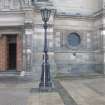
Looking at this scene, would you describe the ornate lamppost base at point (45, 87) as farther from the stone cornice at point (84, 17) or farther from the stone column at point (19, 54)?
the stone cornice at point (84, 17)

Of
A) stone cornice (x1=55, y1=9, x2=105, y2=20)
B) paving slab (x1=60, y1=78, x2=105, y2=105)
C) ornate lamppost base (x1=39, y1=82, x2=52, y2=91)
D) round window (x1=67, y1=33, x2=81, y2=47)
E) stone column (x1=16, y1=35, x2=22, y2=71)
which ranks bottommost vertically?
paving slab (x1=60, y1=78, x2=105, y2=105)

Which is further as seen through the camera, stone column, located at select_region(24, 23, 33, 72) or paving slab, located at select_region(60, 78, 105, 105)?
stone column, located at select_region(24, 23, 33, 72)

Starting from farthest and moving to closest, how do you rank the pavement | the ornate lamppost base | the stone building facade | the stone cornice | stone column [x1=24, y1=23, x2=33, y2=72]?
the stone cornice
the stone building facade
stone column [x1=24, y1=23, x2=33, y2=72]
the ornate lamppost base
the pavement

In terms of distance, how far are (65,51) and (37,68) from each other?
3532 millimetres

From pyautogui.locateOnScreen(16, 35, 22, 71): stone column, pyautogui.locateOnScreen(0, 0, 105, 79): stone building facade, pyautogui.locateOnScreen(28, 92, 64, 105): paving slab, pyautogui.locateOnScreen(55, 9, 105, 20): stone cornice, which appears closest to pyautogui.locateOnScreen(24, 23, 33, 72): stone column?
pyautogui.locateOnScreen(0, 0, 105, 79): stone building facade

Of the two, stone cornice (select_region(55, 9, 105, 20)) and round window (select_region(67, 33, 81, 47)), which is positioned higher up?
stone cornice (select_region(55, 9, 105, 20))

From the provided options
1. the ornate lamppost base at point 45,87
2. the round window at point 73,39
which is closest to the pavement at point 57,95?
the ornate lamppost base at point 45,87

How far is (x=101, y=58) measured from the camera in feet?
79.2

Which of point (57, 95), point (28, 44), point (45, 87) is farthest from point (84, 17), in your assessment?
point (57, 95)

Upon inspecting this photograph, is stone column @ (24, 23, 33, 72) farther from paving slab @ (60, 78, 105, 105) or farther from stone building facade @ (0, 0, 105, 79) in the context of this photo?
paving slab @ (60, 78, 105, 105)

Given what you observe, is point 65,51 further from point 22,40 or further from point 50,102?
point 50,102

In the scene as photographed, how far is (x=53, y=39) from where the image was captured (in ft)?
77.2

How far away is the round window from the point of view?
25.3 m

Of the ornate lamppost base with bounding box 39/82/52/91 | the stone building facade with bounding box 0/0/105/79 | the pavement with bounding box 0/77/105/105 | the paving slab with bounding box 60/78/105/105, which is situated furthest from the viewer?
the stone building facade with bounding box 0/0/105/79
